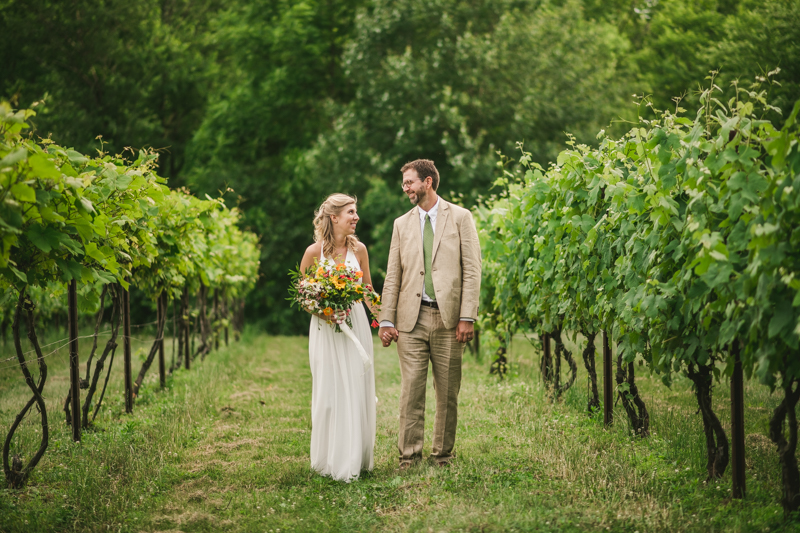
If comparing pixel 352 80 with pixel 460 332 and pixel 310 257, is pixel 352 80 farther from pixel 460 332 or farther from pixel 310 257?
pixel 460 332

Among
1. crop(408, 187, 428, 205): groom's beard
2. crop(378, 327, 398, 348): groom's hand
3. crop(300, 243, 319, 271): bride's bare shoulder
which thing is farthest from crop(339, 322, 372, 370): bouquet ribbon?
crop(408, 187, 428, 205): groom's beard

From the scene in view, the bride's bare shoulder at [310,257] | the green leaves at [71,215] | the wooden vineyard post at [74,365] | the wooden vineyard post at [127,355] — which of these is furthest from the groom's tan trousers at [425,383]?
the wooden vineyard post at [127,355]

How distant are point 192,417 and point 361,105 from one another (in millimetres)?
17888

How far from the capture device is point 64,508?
14.0 feet

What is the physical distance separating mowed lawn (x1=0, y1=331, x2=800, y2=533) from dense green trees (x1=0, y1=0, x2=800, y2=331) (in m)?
12.3

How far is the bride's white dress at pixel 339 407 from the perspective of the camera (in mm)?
5152

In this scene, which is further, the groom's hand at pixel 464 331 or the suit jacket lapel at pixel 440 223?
the suit jacket lapel at pixel 440 223

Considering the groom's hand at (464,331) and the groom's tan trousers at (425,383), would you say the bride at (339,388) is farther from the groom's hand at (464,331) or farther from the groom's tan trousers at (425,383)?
the groom's hand at (464,331)

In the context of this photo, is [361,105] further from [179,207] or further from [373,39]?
[179,207]

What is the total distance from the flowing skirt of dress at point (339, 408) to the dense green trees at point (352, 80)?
13.7 metres

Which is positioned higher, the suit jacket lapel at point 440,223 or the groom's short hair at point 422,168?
the groom's short hair at point 422,168

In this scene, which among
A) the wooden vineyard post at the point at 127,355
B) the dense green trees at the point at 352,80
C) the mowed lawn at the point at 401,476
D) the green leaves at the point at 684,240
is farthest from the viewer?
the dense green trees at the point at 352,80

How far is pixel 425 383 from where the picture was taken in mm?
5305

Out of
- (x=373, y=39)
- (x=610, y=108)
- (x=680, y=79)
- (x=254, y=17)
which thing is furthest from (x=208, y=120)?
(x=680, y=79)
